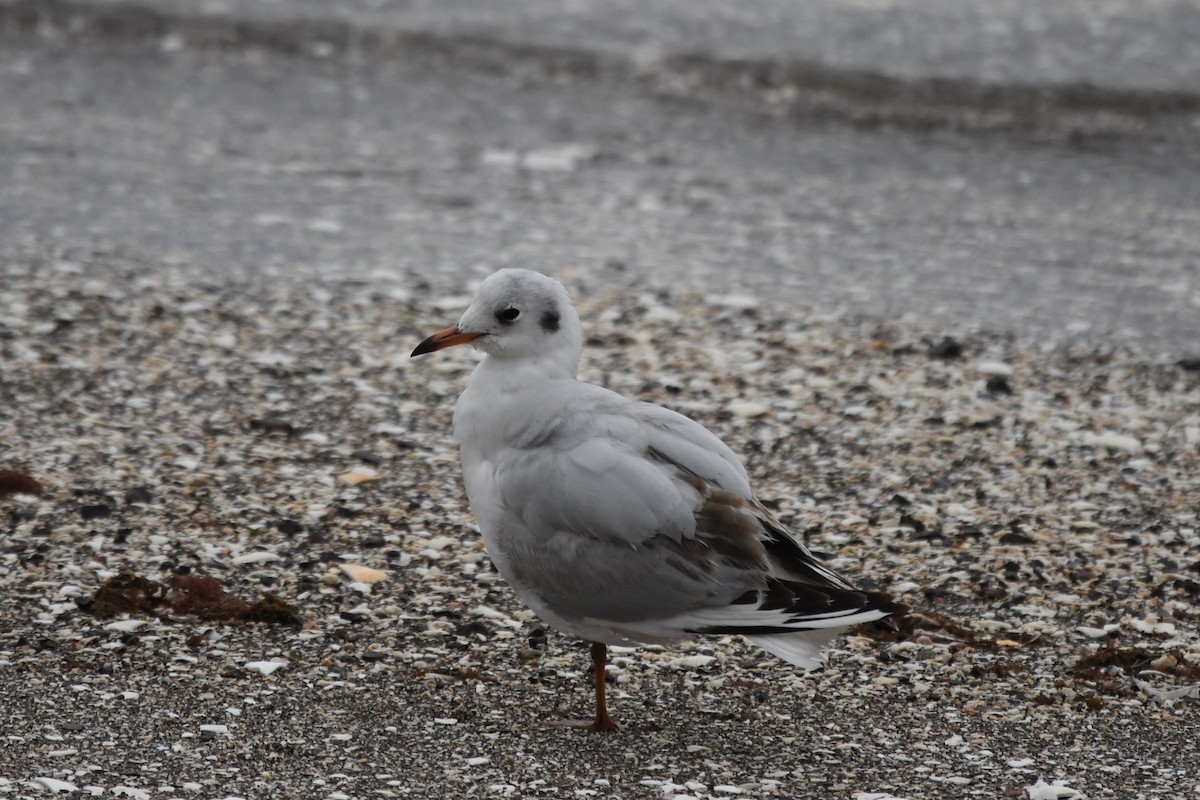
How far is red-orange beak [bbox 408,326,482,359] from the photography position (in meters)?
4.20

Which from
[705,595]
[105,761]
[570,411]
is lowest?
[105,761]

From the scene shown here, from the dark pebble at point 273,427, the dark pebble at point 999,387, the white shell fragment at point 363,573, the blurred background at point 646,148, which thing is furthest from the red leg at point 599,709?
the blurred background at point 646,148

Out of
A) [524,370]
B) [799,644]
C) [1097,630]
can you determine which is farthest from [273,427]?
[1097,630]

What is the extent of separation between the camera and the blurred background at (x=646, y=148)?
25.1ft

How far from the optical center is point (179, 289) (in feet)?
23.3

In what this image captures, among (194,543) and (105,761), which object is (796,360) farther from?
(105,761)

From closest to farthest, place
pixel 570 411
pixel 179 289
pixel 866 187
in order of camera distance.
→ pixel 570 411, pixel 179 289, pixel 866 187

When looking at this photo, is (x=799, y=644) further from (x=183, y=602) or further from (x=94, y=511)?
(x=94, y=511)

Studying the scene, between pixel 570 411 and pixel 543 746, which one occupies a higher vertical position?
pixel 570 411

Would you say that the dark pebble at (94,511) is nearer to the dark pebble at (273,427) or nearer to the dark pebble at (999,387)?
the dark pebble at (273,427)

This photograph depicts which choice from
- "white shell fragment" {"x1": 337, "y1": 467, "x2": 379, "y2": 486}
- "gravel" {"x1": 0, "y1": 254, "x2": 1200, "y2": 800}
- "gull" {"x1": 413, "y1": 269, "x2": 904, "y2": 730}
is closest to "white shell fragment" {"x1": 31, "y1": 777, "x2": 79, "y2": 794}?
"gravel" {"x1": 0, "y1": 254, "x2": 1200, "y2": 800}

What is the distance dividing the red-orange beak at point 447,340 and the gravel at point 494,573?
844 mm

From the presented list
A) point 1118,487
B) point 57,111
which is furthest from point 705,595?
point 57,111

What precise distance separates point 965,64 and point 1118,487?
619 centimetres
